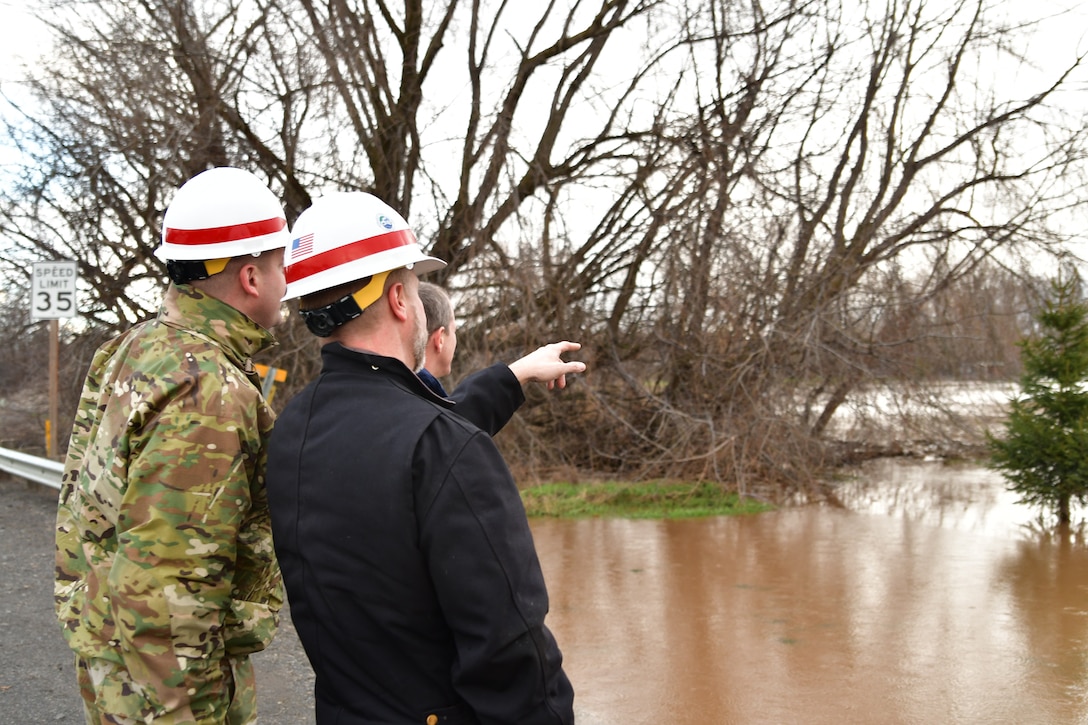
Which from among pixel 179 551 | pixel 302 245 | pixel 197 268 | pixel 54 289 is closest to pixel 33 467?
pixel 54 289

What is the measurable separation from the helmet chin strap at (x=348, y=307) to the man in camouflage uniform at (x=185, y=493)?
0.35 m

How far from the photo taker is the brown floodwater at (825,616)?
16.3 ft

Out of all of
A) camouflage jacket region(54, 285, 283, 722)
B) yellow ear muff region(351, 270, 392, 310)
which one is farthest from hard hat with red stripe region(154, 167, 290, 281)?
yellow ear muff region(351, 270, 392, 310)

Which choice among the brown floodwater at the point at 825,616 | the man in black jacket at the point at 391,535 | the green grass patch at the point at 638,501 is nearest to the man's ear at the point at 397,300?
the man in black jacket at the point at 391,535

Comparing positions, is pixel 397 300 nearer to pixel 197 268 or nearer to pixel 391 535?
pixel 391 535

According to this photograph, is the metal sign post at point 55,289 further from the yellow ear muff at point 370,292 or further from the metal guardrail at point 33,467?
the yellow ear muff at point 370,292

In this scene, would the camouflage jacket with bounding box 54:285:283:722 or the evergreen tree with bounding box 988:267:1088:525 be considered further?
the evergreen tree with bounding box 988:267:1088:525

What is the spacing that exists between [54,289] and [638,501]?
22.2 feet

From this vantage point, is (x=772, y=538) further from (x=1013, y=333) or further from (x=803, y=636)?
(x=1013, y=333)

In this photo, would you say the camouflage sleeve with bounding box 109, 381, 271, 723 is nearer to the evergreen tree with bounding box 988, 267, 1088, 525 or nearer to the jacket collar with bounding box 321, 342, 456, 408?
the jacket collar with bounding box 321, 342, 456, 408

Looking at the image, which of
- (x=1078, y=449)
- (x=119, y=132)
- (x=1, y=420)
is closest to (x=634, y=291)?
(x=1078, y=449)

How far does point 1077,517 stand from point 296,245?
9.46 meters

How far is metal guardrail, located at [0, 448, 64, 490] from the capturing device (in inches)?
373

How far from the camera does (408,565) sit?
74.6 inches
